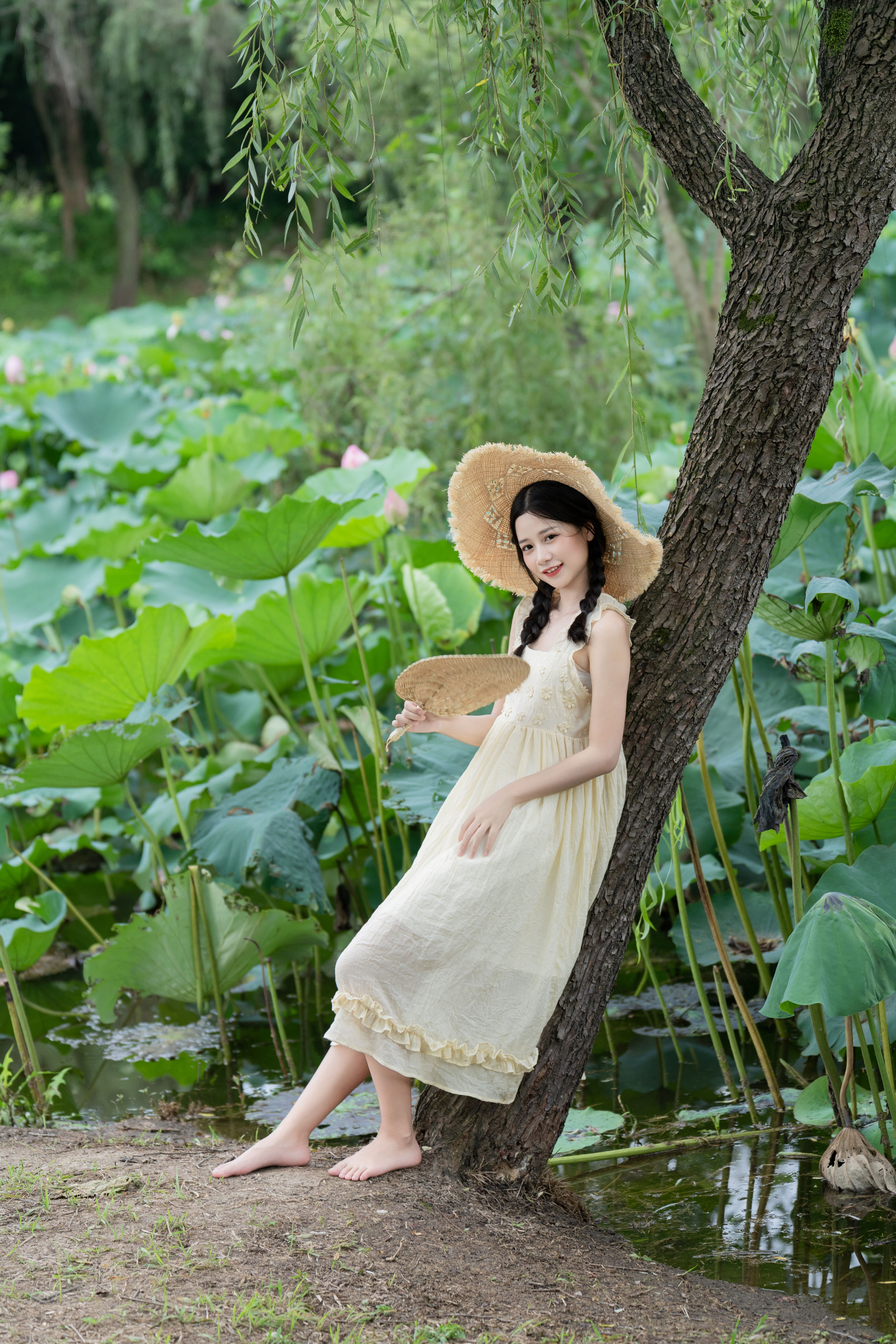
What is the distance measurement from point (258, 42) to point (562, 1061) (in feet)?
5.67

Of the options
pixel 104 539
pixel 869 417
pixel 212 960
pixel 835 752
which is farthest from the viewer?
pixel 104 539

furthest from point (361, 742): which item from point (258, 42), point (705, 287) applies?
point (705, 287)

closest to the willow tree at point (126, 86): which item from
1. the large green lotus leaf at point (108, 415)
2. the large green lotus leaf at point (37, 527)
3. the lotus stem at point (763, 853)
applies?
the large green lotus leaf at point (108, 415)

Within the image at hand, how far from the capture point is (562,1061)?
1.91 meters

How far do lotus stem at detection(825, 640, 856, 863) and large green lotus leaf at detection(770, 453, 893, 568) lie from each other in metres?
0.20

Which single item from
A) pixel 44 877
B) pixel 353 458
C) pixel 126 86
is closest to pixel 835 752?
pixel 44 877

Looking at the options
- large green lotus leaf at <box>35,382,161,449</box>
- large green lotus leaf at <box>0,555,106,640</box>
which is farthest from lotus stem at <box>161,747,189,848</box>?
large green lotus leaf at <box>35,382,161,449</box>

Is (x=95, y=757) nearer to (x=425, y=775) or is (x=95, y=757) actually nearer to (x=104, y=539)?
(x=425, y=775)

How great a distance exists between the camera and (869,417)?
2.61 m

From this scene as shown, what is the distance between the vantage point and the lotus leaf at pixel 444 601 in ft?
11.0

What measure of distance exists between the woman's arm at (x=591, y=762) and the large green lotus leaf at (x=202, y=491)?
9.67 feet

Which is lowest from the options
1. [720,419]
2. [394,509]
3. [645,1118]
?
[645,1118]

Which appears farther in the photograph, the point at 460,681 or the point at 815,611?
the point at 815,611

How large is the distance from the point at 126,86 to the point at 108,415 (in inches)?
379
